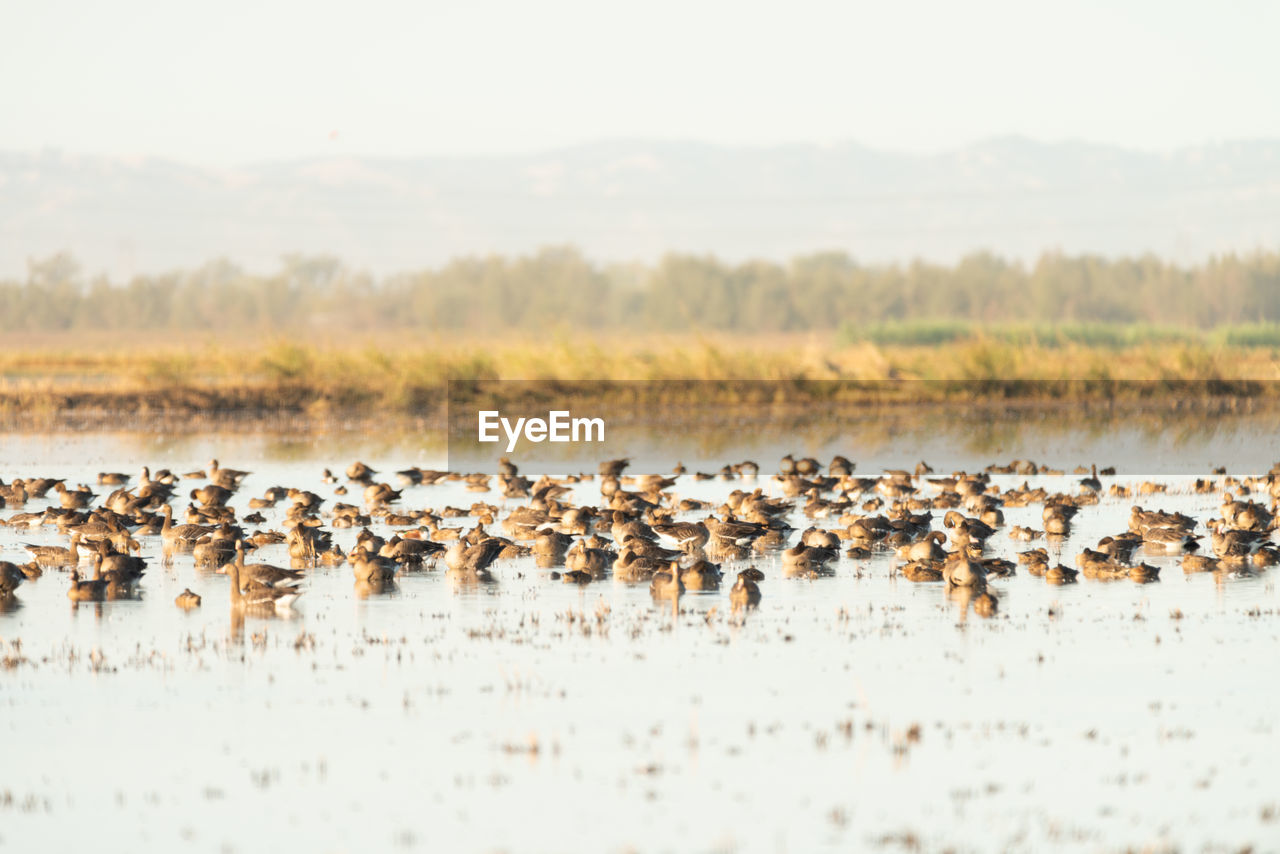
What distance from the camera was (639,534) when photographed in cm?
2014

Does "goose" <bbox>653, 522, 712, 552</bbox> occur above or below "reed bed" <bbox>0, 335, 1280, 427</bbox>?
below

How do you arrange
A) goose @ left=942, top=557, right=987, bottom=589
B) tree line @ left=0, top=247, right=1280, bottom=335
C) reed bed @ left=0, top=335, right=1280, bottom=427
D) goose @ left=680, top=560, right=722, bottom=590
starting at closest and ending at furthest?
goose @ left=942, top=557, right=987, bottom=589 < goose @ left=680, top=560, right=722, bottom=590 < reed bed @ left=0, top=335, right=1280, bottom=427 < tree line @ left=0, top=247, right=1280, bottom=335

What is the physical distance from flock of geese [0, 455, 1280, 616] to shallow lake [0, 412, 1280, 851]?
0.35 m

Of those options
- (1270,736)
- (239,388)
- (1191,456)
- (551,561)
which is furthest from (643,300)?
(1270,736)

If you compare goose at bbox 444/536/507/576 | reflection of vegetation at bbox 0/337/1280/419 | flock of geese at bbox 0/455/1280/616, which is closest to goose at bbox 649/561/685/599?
flock of geese at bbox 0/455/1280/616

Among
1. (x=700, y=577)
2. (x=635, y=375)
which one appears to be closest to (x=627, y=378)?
(x=635, y=375)

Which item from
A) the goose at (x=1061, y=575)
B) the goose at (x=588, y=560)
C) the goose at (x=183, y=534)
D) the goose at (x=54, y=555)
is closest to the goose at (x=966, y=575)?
the goose at (x=1061, y=575)

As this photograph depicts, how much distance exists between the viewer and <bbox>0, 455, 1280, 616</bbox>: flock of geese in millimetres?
17031

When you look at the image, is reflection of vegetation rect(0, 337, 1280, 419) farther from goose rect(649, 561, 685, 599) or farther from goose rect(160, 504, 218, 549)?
goose rect(649, 561, 685, 599)

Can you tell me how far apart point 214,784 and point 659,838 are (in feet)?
9.34

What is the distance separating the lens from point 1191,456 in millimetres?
33500

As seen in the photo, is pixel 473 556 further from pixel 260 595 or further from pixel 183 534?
pixel 183 534

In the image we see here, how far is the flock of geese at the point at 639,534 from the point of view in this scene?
1703cm

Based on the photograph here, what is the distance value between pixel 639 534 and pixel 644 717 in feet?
28.7
